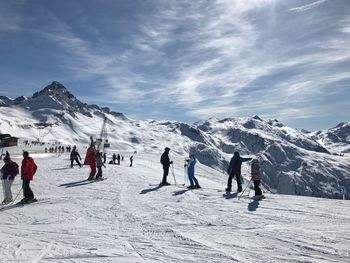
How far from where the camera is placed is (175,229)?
1100 cm

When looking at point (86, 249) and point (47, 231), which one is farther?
point (47, 231)

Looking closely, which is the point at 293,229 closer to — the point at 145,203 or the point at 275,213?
the point at 275,213

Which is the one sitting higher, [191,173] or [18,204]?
[191,173]

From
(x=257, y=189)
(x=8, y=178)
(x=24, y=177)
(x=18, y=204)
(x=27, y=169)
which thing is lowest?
(x=18, y=204)

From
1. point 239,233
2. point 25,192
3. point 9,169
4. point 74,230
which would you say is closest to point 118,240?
point 74,230

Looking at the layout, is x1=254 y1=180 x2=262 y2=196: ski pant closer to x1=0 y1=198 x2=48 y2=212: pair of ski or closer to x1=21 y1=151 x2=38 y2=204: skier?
x1=0 y1=198 x2=48 y2=212: pair of ski

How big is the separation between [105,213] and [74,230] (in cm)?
242

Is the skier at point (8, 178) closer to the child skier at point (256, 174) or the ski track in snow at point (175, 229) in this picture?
the ski track in snow at point (175, 229)

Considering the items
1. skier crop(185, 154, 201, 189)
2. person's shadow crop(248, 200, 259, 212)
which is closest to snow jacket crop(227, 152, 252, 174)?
skier crop(185, 154, 201, 189)

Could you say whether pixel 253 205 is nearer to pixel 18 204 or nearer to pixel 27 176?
pixel 27 176

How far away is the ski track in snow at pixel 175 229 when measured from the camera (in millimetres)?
8648

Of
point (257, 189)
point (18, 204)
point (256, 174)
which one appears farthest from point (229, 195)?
point (18, 204)

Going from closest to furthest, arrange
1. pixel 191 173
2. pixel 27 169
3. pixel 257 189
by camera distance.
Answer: pixel 27 169
pixel 257 189
pixel 191 173

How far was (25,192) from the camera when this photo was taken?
52.0ft
